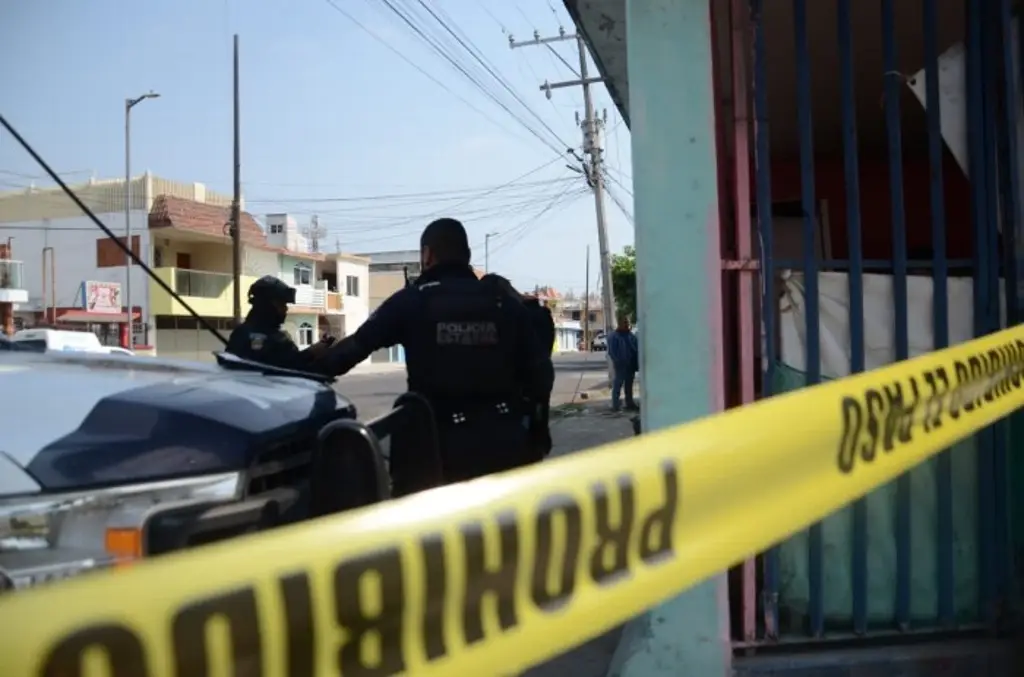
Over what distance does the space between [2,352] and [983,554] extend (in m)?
3.64

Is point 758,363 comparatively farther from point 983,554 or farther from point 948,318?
point 983,554

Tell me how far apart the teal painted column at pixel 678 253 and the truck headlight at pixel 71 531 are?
1716mm

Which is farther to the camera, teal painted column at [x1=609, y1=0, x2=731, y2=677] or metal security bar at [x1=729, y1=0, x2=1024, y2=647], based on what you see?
metal security bar at [x1=729, y1=0, x2=1024, y2=647]

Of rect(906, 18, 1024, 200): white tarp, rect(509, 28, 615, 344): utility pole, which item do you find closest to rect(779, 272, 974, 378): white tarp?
rect(906, 18, 1024, 200): white tarp

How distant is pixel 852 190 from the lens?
10.3ft

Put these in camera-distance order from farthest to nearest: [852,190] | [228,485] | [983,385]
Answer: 1. [852,190]
2. [983,385]
3. [228,485]

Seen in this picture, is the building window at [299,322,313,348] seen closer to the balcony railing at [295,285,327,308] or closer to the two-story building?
the balcony railing at [295,285,327,308]

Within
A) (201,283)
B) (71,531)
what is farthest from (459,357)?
(201,283)

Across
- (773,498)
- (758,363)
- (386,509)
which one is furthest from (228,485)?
(758,363)

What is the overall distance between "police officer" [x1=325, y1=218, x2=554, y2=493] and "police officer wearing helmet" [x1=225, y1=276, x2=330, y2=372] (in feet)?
1.19

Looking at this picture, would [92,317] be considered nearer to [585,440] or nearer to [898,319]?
[585,440]

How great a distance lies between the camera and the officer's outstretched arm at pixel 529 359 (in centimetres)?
316

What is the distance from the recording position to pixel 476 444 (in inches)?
120

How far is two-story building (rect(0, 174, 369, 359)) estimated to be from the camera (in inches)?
1486
